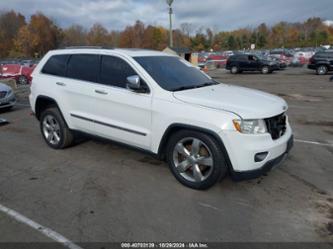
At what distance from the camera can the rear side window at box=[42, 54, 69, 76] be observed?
5.62 metres

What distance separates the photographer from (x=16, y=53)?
291 feet

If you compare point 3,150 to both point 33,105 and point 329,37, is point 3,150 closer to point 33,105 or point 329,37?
point 33,105

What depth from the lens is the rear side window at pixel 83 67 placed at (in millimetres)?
5090

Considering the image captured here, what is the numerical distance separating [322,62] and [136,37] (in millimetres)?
81256

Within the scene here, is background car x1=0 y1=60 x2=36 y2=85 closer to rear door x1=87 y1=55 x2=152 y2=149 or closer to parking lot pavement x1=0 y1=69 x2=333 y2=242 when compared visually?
parking lot pavement x1=0 y1=69 x2=333 y2=242

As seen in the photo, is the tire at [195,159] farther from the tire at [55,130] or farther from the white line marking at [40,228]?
the tire at [55,130]

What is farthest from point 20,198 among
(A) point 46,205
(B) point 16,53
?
(B) point 16,53

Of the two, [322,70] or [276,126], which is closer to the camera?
[276,126]

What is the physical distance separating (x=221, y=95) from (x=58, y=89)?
9.56 ft

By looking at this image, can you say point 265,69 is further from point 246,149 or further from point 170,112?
point 246,149

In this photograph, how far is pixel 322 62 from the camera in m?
22.3

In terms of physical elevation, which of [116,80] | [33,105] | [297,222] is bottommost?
[297,222]

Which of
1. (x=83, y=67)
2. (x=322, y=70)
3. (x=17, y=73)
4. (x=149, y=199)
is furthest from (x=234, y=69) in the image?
(x=149, y=199)

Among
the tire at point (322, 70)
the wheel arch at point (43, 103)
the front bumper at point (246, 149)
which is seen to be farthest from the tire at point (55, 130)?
the tire at point (322, 70)
